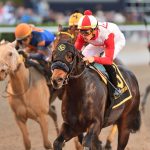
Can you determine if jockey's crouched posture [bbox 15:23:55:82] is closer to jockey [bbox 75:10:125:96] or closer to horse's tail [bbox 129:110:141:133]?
jockey [bbox 75:10:125:96]

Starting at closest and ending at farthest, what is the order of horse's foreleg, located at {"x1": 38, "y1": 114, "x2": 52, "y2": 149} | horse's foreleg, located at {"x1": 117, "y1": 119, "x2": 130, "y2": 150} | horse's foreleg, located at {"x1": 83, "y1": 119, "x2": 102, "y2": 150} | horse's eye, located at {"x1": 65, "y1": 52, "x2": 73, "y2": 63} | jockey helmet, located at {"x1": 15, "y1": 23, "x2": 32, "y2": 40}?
horse's eye, located at {"x1": 65, "y1": 52, "x2": 73, "y2": 63}, horse's foreleg, located at {"x1": 83, "y1": 119, "x2": 102, "y2": 150}, horse's foreleg, located at {"x1": 117, "y1": 119, "x2": 130, "y2": 150}, horse's foreleg, located at {"x1": 38, "y1": 114, "x2": 52, "y2": 149}, jockey helmet, located at {"x1": 15, "y1": 23, "x2": 32, "y2": 40}

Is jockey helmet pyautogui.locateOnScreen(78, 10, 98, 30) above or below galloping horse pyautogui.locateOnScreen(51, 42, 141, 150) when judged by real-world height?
above

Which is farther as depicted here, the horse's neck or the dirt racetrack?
the dirt racetrack

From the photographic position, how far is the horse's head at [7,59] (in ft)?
25.9

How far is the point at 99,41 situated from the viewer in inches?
286

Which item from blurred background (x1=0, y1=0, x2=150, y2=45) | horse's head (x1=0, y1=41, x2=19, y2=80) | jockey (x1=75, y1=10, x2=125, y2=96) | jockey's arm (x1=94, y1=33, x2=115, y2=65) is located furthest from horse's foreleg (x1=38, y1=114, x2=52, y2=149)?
blurred background (x1=0, y1=0, x2=150, y2=45)

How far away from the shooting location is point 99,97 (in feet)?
22.4

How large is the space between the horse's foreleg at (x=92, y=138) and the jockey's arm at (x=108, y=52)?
605 mm

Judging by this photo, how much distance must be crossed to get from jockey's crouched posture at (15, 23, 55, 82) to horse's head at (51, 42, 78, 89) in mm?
2687

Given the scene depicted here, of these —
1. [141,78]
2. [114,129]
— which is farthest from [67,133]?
[141,78]

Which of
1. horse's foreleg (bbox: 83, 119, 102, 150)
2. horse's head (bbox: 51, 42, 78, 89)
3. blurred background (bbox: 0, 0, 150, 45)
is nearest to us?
horse's head (bbox: 51, 42, 78, 89)

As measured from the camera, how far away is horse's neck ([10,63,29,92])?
8.45 metres

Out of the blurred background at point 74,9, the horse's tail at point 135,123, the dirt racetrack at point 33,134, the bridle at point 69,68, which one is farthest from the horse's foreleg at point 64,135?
the blurred background at point 74,9

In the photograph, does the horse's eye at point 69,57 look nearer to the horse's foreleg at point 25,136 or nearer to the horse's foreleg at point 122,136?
the horse's foreleg at point 122,136
